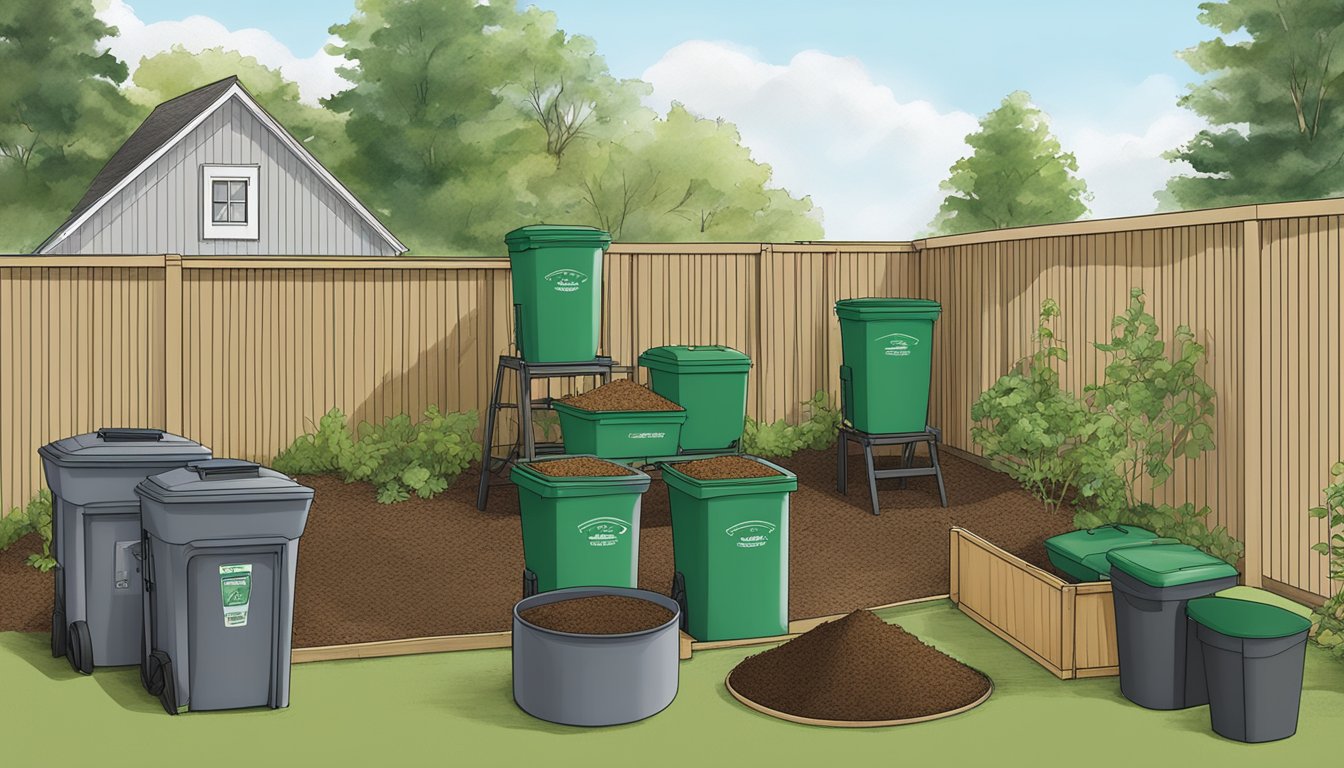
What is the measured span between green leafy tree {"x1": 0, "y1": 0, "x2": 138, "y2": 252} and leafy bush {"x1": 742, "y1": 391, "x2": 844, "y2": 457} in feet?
90.7

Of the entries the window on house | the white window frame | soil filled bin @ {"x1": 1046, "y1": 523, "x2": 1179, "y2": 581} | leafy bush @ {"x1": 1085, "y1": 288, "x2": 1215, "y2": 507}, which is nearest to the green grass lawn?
soil filled bin @ {"x1": 1046, "y1": 523, "x2": 1179, "y2": 581}

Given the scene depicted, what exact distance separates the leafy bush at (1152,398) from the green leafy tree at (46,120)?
31.1 metres

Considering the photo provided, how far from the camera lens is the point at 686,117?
137 feet

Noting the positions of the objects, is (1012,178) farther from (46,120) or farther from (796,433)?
(796,433)

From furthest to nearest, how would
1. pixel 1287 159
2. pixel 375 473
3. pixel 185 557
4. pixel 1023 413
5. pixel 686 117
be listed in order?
1. pixel 686 117
2. pixel 1287 159
3. pixel 375 473
4. pixel 1023 413
5. pixel 185 557

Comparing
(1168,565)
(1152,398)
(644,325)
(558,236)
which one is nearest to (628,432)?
(558,236)

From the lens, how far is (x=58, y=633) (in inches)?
293

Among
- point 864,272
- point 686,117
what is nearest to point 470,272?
point 864,272

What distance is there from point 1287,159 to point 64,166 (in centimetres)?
2917

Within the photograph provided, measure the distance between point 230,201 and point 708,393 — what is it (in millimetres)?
14404

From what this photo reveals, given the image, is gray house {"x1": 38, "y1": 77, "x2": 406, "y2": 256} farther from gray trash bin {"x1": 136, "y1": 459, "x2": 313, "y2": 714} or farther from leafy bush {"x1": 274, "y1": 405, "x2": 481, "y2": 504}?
gray trash bin {"x1": 136, "y1": 459, "x2": 313, "y2": 714}

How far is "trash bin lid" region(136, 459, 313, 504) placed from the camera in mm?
6363

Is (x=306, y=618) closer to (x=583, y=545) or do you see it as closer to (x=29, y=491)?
(x=583, y=545)

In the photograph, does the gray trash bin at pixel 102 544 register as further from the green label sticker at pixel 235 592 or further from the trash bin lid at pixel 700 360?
the trash bin lid at pixel 700 360
